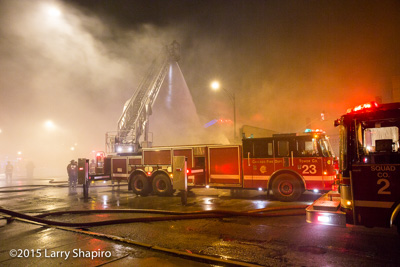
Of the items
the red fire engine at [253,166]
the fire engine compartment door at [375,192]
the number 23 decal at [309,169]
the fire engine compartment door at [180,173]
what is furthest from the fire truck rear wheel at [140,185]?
the fire engine compartment door at [375,192]

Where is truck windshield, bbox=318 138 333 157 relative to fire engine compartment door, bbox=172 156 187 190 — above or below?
above

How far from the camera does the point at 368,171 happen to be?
4.30 metres

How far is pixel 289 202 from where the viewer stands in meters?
8.98

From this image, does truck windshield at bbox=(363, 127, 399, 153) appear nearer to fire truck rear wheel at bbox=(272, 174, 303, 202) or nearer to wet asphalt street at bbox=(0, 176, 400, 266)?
wet asphalt street at bbox=(0, 176, 400, 266)

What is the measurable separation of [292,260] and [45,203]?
956 cm

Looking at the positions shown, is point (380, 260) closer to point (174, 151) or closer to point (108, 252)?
point (108, 252)

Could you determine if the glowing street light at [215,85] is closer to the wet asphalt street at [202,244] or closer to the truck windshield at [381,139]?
the wet asphalt street at [202,244]

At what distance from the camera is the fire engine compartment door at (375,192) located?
409cm

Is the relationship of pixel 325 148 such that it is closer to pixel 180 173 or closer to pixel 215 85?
pixel 180 173

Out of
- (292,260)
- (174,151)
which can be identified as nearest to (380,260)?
(292,260)

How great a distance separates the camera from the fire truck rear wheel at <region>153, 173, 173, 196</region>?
11.1m

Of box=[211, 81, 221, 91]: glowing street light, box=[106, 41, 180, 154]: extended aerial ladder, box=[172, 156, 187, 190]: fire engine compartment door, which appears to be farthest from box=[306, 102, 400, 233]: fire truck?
box=[106, 41, 180, 154]: extended aerial ladder
